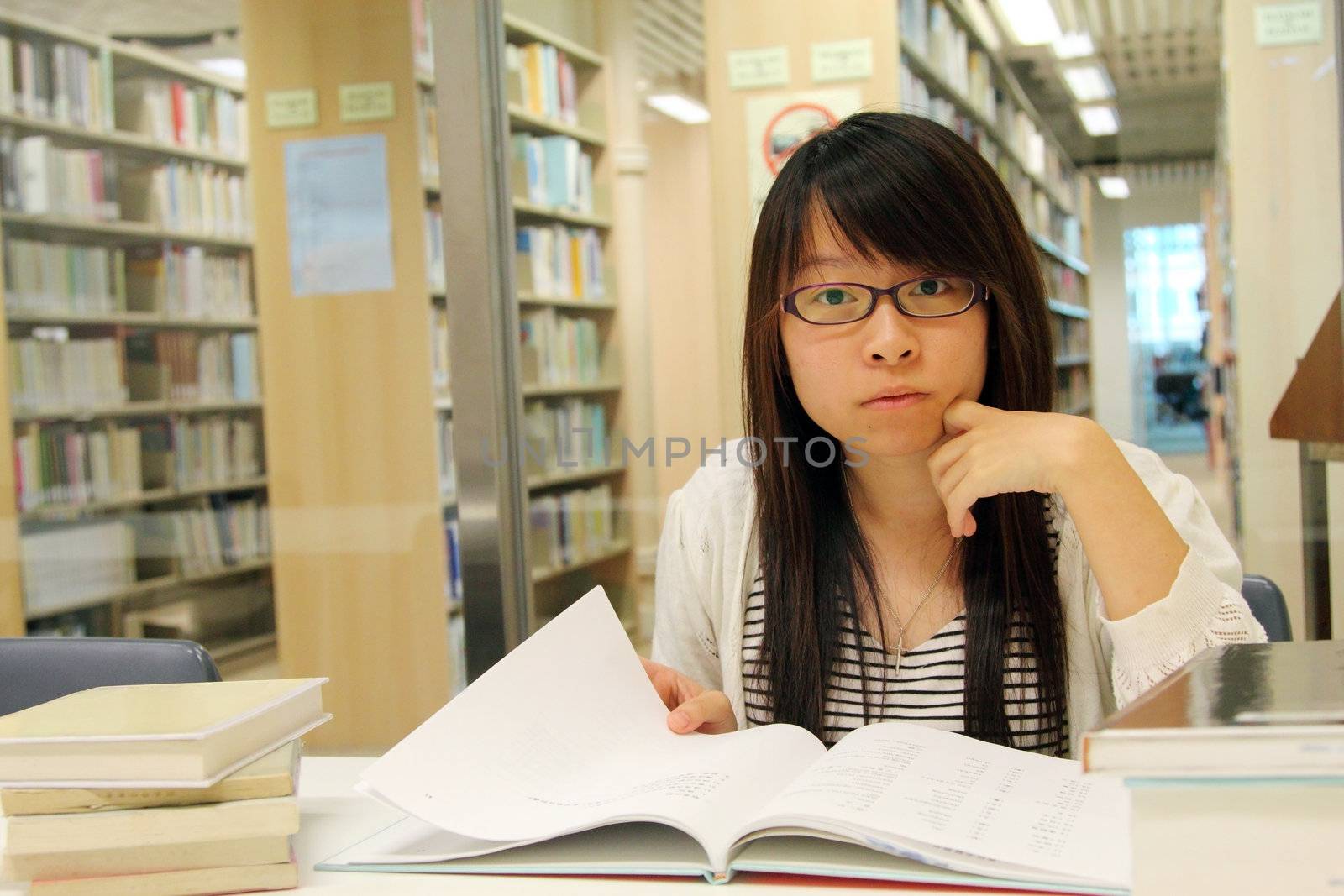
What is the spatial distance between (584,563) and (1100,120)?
5.32 ft

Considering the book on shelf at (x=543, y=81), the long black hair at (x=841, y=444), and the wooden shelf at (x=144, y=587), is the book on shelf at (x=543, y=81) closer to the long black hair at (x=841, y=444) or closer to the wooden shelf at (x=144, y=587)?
the wooden shelf at (x=144, y=587)

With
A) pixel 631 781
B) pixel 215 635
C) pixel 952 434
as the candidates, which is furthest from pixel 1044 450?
pixel 215 635

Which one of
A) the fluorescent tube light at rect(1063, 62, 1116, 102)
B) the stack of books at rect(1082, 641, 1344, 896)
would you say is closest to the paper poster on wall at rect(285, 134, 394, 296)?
the fluorescent tube light at rect(1063, 62, 1116, 102)

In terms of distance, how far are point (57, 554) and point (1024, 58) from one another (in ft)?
9.17

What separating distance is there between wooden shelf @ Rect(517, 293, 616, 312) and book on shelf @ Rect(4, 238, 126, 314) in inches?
45.5

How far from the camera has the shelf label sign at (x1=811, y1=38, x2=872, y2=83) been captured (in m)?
2.65

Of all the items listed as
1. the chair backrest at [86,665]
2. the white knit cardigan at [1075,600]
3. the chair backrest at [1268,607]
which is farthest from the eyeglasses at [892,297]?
the chair backrest at [86,665]

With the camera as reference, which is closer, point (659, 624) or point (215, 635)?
point (659, 624)

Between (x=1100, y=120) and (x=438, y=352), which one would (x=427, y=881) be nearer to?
(x=438, y=352)

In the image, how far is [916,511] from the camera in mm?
1172

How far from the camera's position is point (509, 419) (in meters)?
2.69

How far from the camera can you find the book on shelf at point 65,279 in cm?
301

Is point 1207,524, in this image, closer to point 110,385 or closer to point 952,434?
point 952,434

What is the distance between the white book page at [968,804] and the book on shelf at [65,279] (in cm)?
286
